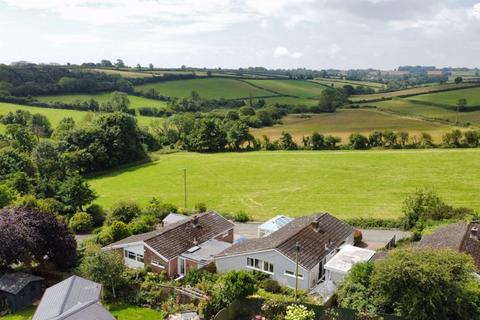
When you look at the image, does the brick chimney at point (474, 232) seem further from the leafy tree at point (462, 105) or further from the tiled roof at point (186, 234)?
the leafy tree at point (462, 105)

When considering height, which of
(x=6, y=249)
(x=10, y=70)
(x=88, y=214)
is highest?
(x=10, y=70)

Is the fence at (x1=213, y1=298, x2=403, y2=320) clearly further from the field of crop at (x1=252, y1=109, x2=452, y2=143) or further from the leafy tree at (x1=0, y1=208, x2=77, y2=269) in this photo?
the field of crop at (x1=252, y1=109, x2=452, y2=143)

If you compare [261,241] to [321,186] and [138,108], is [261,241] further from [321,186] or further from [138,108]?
[138,108]

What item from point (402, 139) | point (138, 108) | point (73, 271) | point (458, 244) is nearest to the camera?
point (458, 244)

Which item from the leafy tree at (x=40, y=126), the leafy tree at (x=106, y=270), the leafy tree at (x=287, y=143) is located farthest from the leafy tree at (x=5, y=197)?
the leafy tree at (x=287, y=143)

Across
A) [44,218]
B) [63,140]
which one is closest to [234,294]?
[44,218]

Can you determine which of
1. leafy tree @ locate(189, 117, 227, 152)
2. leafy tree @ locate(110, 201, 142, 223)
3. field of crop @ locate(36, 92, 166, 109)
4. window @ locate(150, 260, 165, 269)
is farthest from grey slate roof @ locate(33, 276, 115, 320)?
field of crop @ locate(36, 92, 166, 109)
